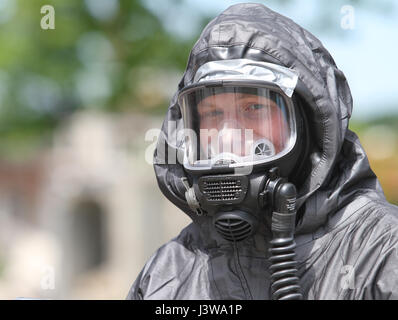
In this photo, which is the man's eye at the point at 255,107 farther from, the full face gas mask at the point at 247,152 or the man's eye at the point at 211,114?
the man's eye at the point at 211,114

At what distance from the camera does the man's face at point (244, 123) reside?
2.59 m

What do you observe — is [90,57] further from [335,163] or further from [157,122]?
[335,163]

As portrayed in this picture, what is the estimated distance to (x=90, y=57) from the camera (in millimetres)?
9336

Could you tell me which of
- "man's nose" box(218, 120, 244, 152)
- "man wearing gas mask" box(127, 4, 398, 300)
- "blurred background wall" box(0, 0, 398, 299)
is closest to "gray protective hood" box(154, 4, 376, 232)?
"man wearing gas mask" box(127, 4, 398, 300)

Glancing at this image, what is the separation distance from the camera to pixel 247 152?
256 centimetres

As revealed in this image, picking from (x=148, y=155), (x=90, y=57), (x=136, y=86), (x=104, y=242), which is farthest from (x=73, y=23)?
(x=148, y=155)

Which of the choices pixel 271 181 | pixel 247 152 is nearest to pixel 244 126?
pixel 247 152

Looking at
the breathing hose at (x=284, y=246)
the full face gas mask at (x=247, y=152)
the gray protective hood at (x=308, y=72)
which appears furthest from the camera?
the gray protective hood at (x=308, y=72)

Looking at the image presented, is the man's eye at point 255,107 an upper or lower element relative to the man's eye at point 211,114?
upper

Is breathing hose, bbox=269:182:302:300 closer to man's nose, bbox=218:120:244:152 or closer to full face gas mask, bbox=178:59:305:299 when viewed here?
full face gas mask, bbox=178:59:305:299

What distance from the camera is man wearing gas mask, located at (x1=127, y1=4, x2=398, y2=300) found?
2408 millimetres

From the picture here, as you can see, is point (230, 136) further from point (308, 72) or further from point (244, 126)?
point (308, 72)

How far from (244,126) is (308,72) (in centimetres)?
33

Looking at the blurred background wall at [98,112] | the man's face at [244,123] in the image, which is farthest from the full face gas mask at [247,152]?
the blurred background wall at [98,112]
